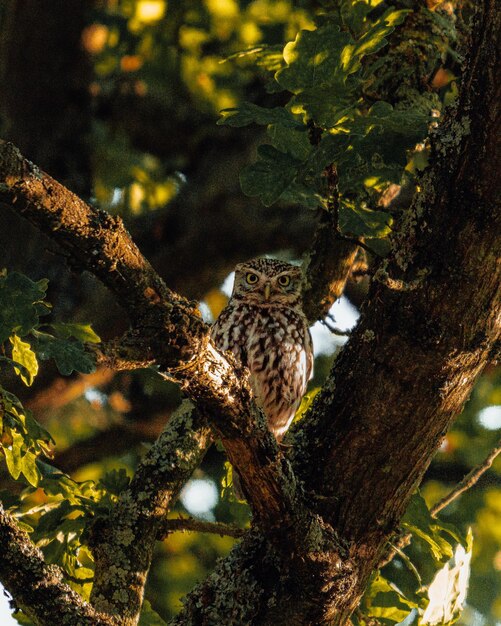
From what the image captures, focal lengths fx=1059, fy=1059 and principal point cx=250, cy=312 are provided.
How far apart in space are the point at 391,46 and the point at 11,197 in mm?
2778

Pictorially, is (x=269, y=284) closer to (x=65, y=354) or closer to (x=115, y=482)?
(x=115, y=482)

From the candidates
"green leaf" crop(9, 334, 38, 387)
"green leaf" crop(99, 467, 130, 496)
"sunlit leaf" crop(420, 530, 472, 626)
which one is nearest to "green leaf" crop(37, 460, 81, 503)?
"green leaf" crop(99, 467, 130, 496)

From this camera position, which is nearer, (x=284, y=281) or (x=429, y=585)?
(x=429, y=585)

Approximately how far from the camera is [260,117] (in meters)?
3.05

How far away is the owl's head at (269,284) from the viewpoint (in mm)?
4660

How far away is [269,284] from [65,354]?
6.33 ft

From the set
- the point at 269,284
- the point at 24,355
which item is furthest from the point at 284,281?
the point at 24,355

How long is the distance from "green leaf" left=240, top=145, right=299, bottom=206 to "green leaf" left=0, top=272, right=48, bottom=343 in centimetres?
69

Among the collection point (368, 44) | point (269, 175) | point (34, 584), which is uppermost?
point (368, 44)

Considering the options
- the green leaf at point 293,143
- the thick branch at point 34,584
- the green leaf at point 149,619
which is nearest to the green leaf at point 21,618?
the green leaf at point 149,619

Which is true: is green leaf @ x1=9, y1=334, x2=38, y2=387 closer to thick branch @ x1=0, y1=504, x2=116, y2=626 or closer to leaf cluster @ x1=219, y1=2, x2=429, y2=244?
thick branch @ x1=0, y1=504, x2=116, y2=626

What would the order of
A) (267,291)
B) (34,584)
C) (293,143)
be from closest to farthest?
(34,584), (293,143), (267,291)

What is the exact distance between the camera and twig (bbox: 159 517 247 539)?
374cm

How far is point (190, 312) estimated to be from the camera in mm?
2391
